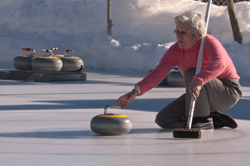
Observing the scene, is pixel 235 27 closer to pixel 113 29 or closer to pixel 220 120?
pixel 113 29

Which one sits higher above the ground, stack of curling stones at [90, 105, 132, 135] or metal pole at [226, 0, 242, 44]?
stack of curling stones at [90, 105, 132, 135]

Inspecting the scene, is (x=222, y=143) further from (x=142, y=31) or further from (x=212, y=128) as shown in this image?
(x=142, y=31)

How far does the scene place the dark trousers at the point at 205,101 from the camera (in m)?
4.74

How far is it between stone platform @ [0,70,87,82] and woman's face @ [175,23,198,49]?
6817 millimetres

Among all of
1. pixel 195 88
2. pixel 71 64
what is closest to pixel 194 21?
pixel 195 88

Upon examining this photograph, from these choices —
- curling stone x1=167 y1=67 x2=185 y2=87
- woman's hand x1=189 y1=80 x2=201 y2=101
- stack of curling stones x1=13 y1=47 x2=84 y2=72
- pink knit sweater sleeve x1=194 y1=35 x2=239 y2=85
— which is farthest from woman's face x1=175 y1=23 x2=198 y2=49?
stack of curling stones x1=13 y1=47 x2=84 y2=72

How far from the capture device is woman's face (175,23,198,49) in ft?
15.0

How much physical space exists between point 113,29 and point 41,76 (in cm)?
720

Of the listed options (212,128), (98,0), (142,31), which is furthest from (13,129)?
(98,0)

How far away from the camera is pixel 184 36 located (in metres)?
4.61

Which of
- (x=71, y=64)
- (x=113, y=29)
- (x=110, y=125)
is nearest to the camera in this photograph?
(x=110, y=125)

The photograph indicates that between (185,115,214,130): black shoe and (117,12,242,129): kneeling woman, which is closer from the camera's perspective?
(117,12,242,129): kneeling woman

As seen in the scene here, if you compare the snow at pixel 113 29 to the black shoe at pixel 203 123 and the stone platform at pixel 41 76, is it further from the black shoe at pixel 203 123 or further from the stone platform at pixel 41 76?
the black shoe at pixel 203 123

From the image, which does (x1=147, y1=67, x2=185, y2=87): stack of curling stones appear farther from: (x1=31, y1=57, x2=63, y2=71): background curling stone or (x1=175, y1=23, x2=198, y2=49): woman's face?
(x1=175, y1=23, x2=198, y2=49): woman's face
